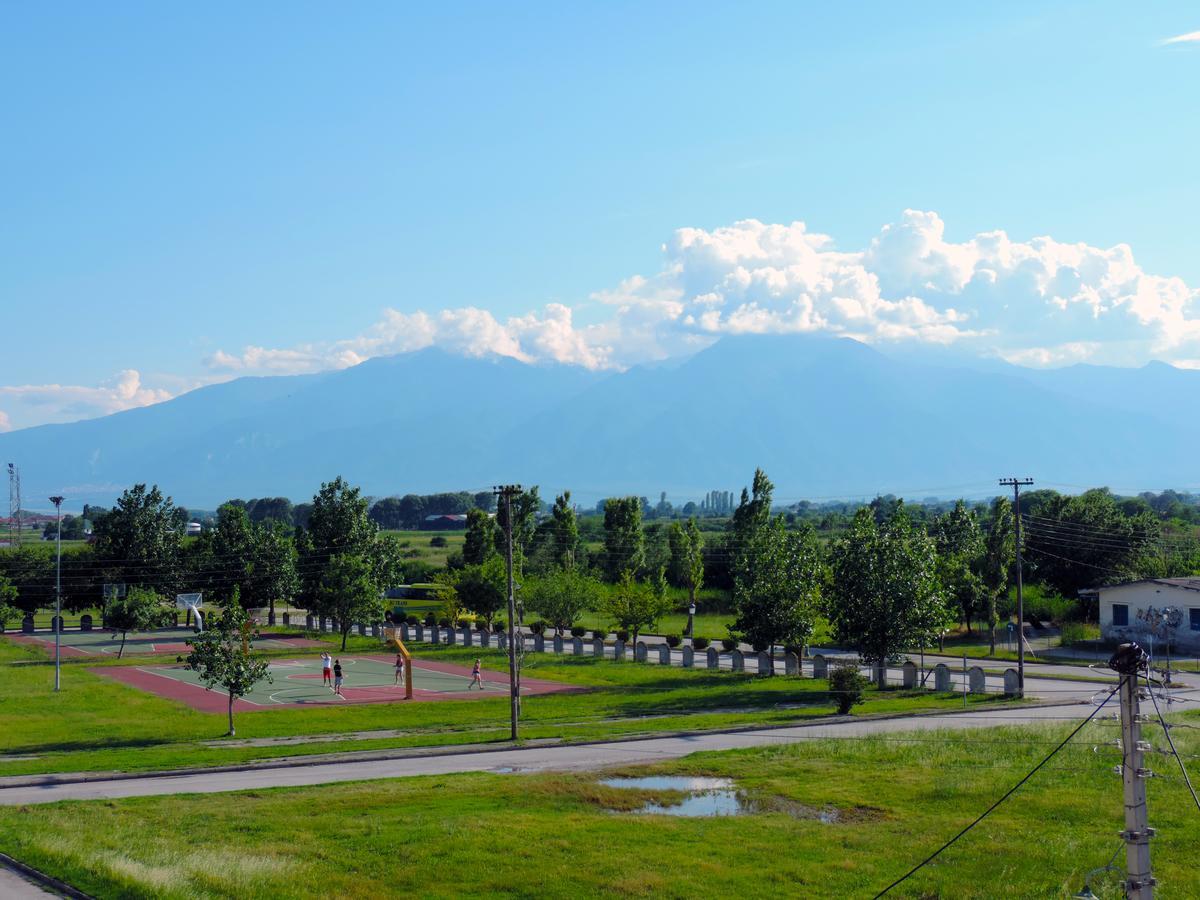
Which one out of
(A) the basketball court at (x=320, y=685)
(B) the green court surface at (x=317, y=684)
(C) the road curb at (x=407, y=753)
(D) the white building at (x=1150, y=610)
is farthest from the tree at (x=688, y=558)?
(C) the road curb at (x=407, y=753)

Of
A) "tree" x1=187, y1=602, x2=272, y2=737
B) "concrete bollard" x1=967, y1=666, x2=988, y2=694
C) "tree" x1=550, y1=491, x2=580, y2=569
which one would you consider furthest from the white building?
"tree" x1=187, y1=602, x2=272, y2=737

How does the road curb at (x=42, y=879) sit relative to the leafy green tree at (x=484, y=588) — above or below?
below

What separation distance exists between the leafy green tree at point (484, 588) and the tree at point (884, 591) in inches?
1330

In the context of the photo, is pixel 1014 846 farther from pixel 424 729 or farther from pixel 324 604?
pixel 324 604

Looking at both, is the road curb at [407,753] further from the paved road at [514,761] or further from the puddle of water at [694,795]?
the puddle of water at [694,795]

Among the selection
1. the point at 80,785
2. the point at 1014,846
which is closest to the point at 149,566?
the point at 80,785

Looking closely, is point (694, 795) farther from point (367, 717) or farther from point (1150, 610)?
point (1150, 610)

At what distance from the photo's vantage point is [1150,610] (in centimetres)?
6425

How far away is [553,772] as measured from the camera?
33.1 metres

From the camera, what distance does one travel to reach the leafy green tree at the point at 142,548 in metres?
91.4

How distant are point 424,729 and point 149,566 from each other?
57.0 m

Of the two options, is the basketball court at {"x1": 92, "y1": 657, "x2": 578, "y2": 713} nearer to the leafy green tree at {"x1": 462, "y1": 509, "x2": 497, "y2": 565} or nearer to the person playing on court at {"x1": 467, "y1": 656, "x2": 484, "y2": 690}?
the person playing on court at {"x1": 467, "y1": 656, "x2": 484, "y2": 690}

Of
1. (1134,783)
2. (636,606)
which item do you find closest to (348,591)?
(636,606)

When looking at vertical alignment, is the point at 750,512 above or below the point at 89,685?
above
